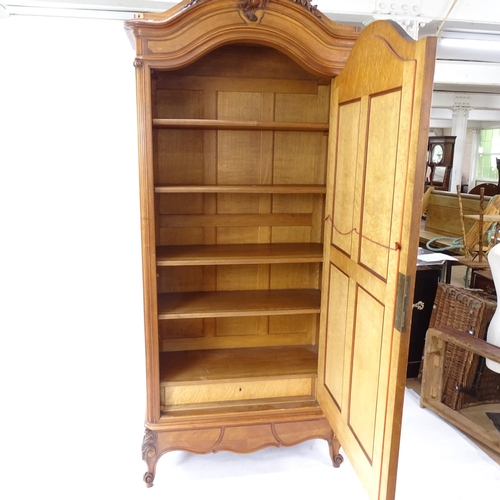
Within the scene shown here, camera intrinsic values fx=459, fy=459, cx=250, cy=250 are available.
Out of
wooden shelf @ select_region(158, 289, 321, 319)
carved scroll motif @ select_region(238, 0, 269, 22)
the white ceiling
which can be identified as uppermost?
the white ceiling

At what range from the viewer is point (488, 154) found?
521 inches

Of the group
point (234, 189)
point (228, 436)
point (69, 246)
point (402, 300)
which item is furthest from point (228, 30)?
point (228, 436)

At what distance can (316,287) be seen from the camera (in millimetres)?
2457

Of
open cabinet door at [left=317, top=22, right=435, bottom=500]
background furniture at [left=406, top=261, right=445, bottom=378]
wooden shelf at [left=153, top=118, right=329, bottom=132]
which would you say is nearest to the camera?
open cabinet door at [left=317, top=22, right=435, bottom=500]

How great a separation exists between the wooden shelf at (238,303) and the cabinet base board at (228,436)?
49 cm

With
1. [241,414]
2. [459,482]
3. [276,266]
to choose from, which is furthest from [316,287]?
[459,482]

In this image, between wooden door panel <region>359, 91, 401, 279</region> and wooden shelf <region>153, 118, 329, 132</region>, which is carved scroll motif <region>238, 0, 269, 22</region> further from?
wooden door panel <region>359, 91, 401, 279</region>

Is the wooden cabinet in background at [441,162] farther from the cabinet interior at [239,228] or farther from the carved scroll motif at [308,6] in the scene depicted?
the carved scroll motif at [308,6]

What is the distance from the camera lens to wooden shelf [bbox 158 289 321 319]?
208 cm

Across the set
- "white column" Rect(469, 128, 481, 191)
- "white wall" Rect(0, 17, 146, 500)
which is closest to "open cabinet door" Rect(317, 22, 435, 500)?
"white wall" Rect(0, 17, 146, 500)

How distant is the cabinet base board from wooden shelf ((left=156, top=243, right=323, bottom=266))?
73 cm

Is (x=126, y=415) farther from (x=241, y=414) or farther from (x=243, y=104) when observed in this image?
(x=243, y=104)

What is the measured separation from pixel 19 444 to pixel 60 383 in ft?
1.68

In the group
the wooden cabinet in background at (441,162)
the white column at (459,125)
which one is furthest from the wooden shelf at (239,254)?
the wooden cabinet in background at (441,162)
